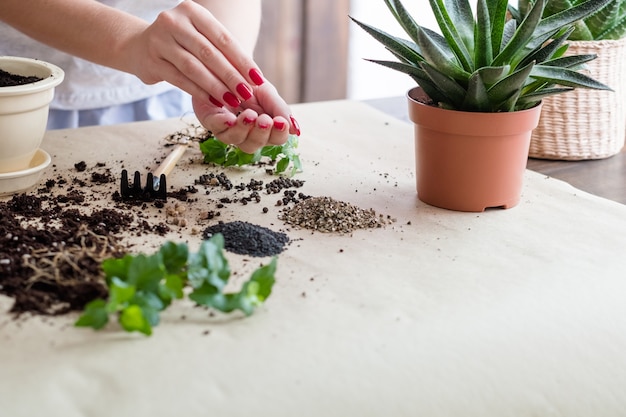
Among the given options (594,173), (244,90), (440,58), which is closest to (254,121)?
(244,90)

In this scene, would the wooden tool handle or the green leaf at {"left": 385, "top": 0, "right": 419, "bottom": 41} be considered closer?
the green leaf at {"left": 385, "top": 0, "right": 419, "bottom": 41}

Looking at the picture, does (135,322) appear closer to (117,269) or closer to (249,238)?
(117,269)

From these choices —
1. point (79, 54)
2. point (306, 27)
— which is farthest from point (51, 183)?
point (306, 27)

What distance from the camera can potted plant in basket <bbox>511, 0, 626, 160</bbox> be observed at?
1393mm

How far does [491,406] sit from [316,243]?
14.4 inches

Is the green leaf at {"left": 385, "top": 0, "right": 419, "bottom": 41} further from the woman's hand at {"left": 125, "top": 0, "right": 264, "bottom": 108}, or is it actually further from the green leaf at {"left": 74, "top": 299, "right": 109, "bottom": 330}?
the green leaf at {"left": 74, "top": 299, "right": 109, "bottom": 330}

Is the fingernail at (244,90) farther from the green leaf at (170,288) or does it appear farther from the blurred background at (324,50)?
the blurred background at (324,50)

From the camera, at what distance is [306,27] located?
3.20 meters

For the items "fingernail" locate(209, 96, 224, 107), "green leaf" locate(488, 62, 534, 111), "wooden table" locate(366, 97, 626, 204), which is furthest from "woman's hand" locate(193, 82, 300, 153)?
"wooden table" locate(366, 97, 626, 204)

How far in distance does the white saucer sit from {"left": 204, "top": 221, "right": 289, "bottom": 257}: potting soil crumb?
1.10 ft

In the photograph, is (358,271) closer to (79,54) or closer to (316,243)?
(316,243)

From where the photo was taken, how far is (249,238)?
3.46 feet

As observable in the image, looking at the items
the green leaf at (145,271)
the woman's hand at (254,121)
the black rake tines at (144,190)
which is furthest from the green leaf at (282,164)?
the green leaf at (145,271)

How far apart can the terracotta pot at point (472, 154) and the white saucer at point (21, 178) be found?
0.62m
